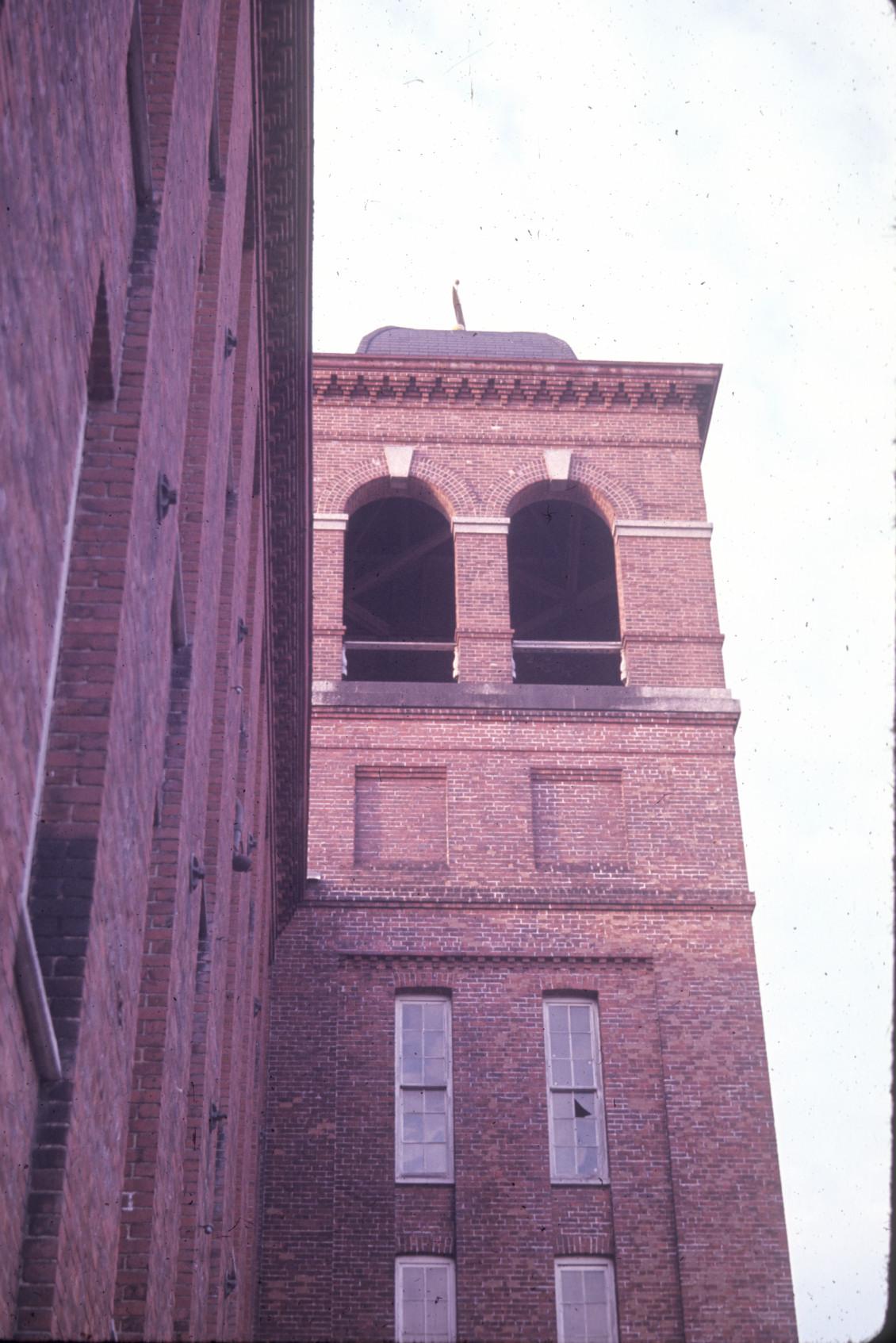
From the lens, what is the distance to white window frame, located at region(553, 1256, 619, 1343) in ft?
68.0

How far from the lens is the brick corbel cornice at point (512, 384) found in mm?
27984

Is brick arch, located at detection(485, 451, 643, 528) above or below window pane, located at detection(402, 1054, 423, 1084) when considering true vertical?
above

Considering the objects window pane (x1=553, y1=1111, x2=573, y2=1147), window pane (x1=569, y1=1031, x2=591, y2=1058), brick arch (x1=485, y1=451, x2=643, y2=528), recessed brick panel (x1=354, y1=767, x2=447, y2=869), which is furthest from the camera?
brick arch (x1=485, y1=451, x2=643, y2=528)

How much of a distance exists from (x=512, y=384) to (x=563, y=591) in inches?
158

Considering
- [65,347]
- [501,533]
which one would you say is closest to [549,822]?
[501,533]

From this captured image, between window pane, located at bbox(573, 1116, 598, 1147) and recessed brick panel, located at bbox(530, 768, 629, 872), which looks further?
recessed brick panel, located at bbox(530, 768, 629, 872)

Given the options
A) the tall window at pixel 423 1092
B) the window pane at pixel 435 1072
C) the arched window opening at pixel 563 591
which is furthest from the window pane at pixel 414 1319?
the arched window opening at pixel 563 591

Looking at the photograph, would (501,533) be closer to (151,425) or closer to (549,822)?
(549,822)

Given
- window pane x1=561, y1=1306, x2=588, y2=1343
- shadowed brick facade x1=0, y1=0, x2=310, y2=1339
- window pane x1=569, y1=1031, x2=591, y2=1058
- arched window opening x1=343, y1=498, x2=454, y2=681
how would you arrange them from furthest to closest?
1. arched window opening x1=343, y1=498, x2=454, y2=681
2. window pane x1=569, y1=1031, x2=591, y2=1058
3. window pane x1=561, y1=1306, x2=588, y2=1343
4. shadowed brick facade x1=0, y1=0, x2=310, y2=1339

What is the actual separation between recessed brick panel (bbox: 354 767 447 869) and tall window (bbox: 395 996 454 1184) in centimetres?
202

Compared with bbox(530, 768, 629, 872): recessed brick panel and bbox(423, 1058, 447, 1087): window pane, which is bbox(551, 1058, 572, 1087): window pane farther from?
bbox(530, 768, 629, 872): recessed brick panel

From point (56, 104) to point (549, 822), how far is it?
19.0 m

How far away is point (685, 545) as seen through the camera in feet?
87.8

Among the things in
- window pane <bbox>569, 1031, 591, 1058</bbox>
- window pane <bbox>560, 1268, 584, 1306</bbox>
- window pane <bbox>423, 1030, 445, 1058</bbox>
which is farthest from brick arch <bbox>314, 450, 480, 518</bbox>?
window pane <bbox>560, 1268, 584, 1306</bbox>
